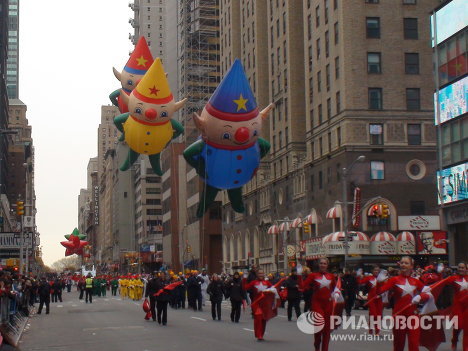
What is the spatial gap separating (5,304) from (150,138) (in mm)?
6514

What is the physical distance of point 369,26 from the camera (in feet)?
190

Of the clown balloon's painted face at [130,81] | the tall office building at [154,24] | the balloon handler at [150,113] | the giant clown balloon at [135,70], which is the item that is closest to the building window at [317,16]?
the giant clown balloon at [135,70]

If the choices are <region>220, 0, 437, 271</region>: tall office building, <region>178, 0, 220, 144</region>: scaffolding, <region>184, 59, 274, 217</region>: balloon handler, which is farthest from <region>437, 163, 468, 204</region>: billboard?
<region>178, 0, 220, 144</region>: scaffolding

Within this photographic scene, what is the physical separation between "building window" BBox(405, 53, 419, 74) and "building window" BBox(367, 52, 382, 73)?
2081mm

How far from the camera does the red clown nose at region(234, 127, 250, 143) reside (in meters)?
22.5

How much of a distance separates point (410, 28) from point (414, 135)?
7750 millimetres

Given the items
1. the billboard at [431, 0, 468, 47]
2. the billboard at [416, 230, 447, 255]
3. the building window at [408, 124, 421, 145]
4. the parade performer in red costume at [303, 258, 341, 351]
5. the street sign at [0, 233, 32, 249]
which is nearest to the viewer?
the parade performer in red costume at [303, 258, 341, 351]

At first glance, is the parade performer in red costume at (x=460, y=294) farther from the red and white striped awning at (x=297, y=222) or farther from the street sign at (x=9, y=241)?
the red and white striped awning at (x=297, y=222)

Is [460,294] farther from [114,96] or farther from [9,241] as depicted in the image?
[9,241]

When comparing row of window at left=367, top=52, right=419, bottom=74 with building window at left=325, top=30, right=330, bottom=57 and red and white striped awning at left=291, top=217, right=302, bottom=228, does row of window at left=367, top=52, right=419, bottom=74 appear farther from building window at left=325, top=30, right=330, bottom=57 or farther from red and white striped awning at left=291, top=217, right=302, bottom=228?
red and white striped awning at left=291, top=217, right=302, bottom=228

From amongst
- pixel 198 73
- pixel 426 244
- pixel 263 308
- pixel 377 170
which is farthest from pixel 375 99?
pixel 198 73

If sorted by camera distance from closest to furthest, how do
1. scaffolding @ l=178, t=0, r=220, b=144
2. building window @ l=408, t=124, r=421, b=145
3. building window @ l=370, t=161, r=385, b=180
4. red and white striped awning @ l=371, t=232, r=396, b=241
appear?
1. red and white striped awning @ l=371, t=232, r=396, b=241
2. building window @ l=370, t=161, r=385, b=180
3. building window @ l=408, t=124, r=421, b=145
4. scaffolding @ l=178, t=0, r=220, b=144

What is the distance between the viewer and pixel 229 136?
2258 cm

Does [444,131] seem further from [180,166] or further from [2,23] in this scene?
[2,23]
